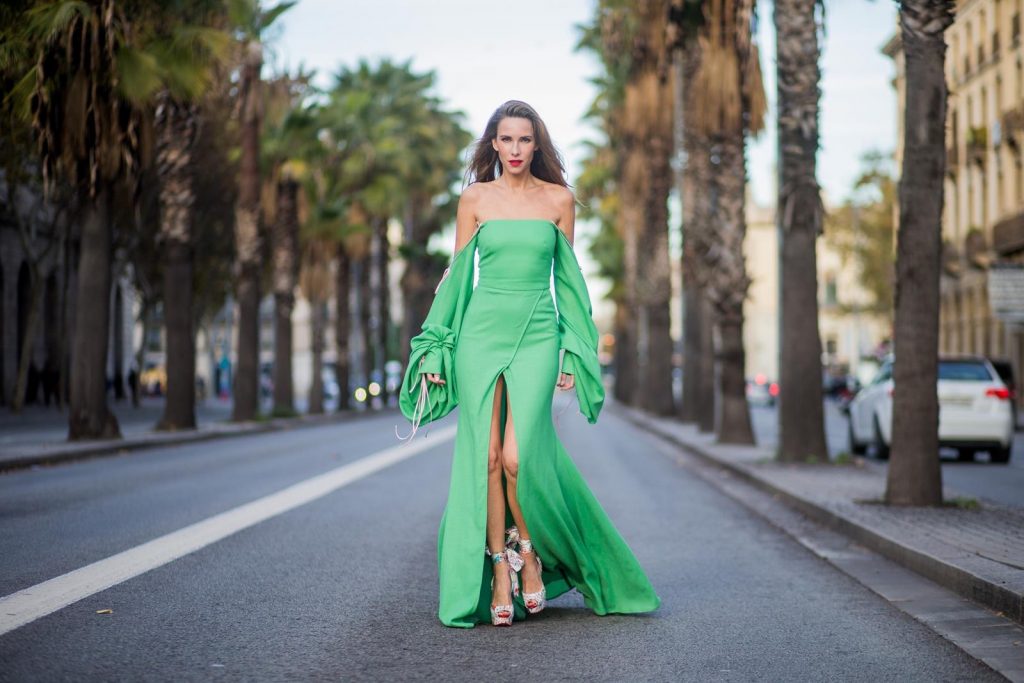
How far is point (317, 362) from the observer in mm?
43656

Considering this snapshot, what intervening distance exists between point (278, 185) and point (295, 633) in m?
30.9

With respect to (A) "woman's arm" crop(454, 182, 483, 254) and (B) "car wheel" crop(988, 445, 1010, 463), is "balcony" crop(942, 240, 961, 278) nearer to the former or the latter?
(B) "car wheel" crop(988, 445, 1010, 463)

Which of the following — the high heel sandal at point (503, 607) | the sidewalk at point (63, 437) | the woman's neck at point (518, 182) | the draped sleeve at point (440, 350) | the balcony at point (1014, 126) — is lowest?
the sidewalk at point (63, 437)

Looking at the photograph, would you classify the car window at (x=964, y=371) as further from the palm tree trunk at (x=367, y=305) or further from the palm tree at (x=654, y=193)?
the palm tree trunk at (x=367, y=305)

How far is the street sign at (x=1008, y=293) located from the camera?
106ft

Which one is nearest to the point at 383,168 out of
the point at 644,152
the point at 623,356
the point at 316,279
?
the point at 316,279

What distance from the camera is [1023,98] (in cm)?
4247

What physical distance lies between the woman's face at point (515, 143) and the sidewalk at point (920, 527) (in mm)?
2941

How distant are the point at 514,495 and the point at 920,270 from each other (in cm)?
636

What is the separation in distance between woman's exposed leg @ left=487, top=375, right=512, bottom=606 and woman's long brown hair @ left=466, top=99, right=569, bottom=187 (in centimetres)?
97

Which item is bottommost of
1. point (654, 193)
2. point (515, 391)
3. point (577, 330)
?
point (515, 391)

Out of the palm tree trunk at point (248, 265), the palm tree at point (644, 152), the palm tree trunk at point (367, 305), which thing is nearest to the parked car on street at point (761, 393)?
the palm tree at point (644, 152)

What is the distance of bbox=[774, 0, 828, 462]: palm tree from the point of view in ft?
53.6

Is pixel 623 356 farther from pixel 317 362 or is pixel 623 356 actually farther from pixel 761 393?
pixel 317 362
